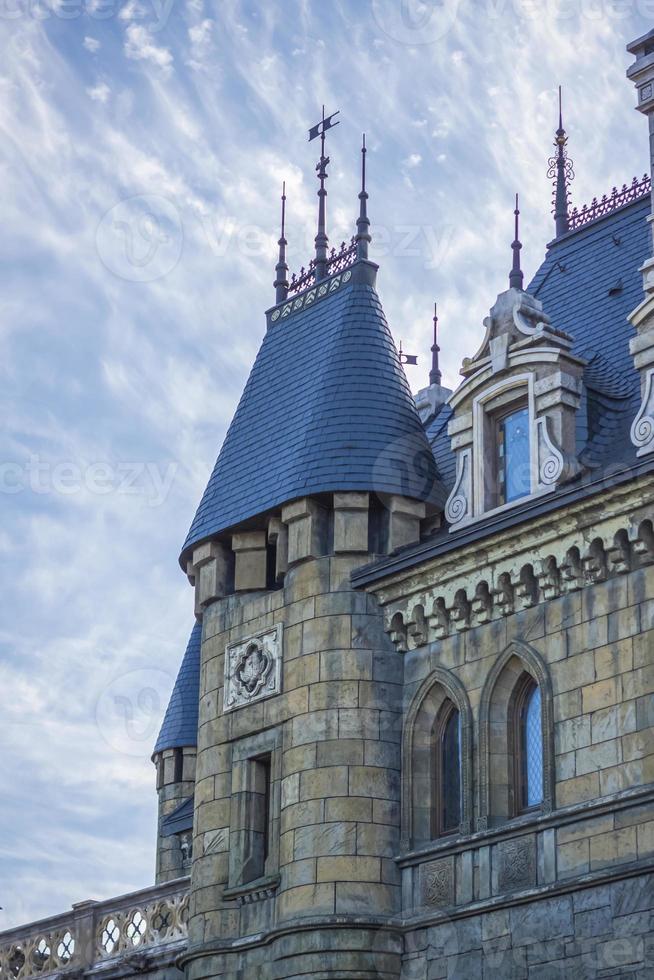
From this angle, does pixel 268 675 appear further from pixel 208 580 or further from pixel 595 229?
pixel 595 229

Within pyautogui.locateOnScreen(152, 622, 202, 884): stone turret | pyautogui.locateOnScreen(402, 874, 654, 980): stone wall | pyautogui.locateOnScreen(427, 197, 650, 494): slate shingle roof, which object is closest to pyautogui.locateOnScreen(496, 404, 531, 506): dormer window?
pyautogui.locateOnScreen(427, 197, 650, 494): slate shingle roof

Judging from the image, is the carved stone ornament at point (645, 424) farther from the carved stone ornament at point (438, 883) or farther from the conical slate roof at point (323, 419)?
the carved stone ornament at point (438, 883)

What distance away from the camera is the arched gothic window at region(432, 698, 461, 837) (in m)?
25.0

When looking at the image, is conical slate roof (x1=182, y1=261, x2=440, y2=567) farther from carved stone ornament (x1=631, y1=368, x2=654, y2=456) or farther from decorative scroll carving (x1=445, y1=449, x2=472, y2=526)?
carved stone ornament (x1=631, y1=368, x2=654, y2=456)

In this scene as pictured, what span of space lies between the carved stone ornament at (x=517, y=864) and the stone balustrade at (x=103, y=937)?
677cm

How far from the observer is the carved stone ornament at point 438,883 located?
24.0 m

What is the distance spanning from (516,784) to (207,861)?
5225 mm

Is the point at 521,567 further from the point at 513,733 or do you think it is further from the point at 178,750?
the point at 178,750

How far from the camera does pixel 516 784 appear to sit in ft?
A: 78.9

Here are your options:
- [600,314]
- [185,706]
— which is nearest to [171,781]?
[185,706]

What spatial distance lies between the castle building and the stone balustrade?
0.07 metres

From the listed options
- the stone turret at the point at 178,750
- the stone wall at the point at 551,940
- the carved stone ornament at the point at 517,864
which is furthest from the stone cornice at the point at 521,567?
the stone turret at the point at 178,750

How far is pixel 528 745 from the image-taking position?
24.1 meters

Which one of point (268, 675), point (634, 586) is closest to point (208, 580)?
point (268, 675)
